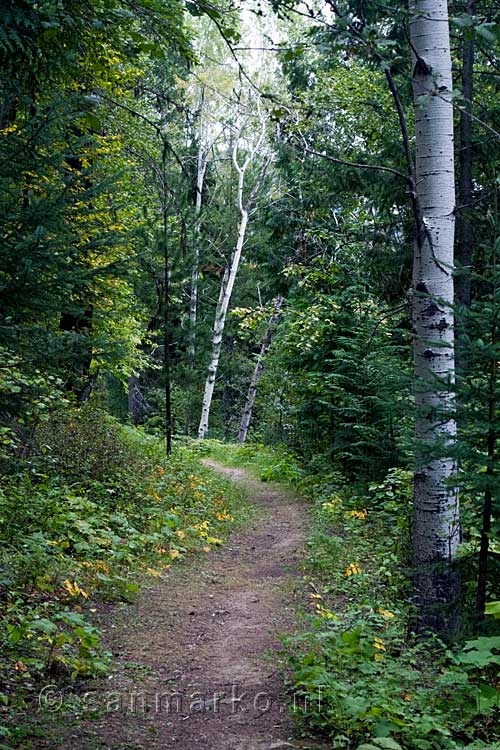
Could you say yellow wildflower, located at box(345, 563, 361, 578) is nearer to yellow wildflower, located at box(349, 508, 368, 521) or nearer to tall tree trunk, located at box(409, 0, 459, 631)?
tall tree trunk, located at box(409, 0, 459, 631)

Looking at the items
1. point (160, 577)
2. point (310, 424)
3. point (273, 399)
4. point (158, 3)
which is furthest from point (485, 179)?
point (273, 399)

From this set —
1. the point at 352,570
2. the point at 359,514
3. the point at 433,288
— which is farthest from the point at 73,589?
the point at 359,514

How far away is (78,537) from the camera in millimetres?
6746

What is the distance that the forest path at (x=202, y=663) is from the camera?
3.48m

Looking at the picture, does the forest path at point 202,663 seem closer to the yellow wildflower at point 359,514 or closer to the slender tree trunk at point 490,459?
the slender tree trunk at point 490,459

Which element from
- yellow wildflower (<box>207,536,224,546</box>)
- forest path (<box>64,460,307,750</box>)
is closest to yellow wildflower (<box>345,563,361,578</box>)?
forest path (<box>64,460,307,750</box>)

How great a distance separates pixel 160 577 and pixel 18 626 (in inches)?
94.1

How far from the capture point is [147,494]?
9.54 m

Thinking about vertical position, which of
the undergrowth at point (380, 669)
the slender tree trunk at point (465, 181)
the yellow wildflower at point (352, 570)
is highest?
the slender tree trunk at point (465, 181)

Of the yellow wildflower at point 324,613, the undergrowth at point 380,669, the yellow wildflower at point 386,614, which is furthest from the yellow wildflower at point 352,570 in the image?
the yellow wildflower at point 386,614

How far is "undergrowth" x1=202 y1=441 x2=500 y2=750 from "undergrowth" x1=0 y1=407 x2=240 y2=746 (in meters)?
1.51

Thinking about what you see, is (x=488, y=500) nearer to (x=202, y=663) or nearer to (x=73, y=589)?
(x=202, y=663)

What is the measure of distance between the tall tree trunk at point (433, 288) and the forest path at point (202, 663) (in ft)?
4.61

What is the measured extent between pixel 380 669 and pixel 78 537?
3.84 m
